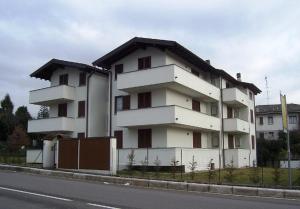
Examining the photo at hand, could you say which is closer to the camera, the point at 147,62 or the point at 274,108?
the point at 147,62

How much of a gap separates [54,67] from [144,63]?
11.0 metres

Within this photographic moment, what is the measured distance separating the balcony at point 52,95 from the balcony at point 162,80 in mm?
7074

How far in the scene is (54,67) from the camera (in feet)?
131

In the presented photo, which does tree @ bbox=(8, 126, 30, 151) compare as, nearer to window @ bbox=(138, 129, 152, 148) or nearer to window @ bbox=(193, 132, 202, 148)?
window @ bbox=(138, 129, 152, 148)

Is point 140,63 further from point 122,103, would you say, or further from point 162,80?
point 162,80

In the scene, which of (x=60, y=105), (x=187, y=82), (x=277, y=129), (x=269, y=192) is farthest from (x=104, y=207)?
(x=277, y=129)

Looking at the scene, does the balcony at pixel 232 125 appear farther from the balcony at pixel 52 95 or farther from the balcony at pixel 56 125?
the balcony at pixel 52 95

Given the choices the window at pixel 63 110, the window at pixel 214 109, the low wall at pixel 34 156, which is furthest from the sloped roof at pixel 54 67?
the window at pixel 214 109

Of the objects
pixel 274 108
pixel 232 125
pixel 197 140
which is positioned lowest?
pixel 197 140

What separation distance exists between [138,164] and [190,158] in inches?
159

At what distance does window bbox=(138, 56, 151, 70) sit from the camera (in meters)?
33.2

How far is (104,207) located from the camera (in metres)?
11.1

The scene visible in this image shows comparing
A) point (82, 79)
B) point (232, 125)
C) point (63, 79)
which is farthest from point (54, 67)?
point (232, 125)

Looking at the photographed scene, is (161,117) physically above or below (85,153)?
above
